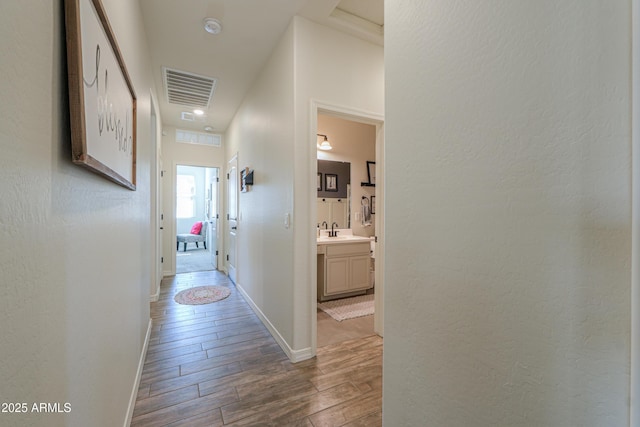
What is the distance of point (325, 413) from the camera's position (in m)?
1.58

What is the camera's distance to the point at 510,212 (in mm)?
714

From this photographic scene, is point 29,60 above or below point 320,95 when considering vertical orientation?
below

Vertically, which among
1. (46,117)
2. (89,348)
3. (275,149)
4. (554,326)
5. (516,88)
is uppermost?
(275,149)

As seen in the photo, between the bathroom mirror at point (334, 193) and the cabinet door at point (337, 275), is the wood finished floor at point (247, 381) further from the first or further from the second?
the bathroom mirror at point (334, 193)

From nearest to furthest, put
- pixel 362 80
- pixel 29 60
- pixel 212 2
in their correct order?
pixel 29 60 < pixel 212 2 < pixel 362 80

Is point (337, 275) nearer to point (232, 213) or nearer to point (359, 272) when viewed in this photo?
point (359, 272)

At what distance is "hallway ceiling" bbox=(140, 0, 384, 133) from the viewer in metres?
2.03

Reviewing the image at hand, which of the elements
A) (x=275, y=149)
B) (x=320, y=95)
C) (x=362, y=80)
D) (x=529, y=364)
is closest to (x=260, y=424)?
(x=529, y=364)

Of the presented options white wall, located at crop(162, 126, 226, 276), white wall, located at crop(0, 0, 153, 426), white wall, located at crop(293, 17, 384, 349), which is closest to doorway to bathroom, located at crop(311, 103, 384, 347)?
white wall, located at crop(293, 17, 384, 349)

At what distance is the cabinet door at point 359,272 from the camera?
141 inches

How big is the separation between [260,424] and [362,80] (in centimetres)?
268

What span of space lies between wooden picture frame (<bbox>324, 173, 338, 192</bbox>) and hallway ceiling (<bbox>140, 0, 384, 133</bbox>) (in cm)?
164

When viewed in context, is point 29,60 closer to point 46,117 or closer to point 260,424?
point 46,117

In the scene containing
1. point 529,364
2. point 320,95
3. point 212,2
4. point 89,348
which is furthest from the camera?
point 320,95
